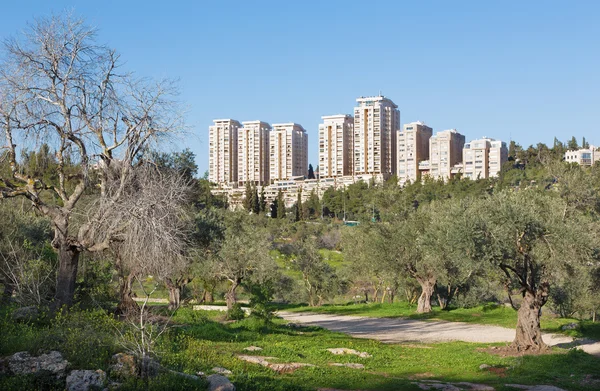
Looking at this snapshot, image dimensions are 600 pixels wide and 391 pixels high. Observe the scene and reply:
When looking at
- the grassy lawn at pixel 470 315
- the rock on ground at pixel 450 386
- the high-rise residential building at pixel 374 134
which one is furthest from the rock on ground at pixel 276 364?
the high-rise residential building at pixel 374 134

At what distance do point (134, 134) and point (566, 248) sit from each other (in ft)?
38.2

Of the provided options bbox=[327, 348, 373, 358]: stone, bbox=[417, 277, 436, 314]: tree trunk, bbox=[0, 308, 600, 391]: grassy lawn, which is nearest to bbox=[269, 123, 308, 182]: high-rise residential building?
bbox=[417, 277, 436, 314]: tree trunk

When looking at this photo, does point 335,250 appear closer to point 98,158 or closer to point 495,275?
point 495,275

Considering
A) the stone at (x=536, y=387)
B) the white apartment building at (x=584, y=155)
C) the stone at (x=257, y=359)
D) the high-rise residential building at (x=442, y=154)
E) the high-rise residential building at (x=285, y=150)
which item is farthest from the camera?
the high-rise residential building at (x=285, y=150)

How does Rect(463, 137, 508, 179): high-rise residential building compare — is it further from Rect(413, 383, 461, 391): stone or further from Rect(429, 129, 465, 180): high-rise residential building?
Rect(413, 383, 461, 391): stone

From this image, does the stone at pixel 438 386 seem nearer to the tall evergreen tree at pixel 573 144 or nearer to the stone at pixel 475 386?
the stone at pixel 475 386

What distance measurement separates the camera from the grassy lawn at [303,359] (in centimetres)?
989

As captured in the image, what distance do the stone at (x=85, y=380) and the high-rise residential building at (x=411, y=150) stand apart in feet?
493

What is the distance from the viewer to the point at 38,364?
9.07 m

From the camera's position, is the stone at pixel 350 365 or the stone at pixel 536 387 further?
the stone at pixel 350 365

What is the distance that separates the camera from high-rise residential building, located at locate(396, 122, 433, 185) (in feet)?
518

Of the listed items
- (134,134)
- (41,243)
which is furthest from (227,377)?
(41,243)

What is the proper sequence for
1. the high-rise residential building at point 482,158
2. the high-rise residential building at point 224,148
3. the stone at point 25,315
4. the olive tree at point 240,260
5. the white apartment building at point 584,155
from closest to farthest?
the stone at point 25,315, the olive tree at point 240,260, the white apartment building at point 584,155, the high-rise residential building at point 482,158, the high-rise residential building at point 224,148

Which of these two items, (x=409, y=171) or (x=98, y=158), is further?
(x=409, y=171)
